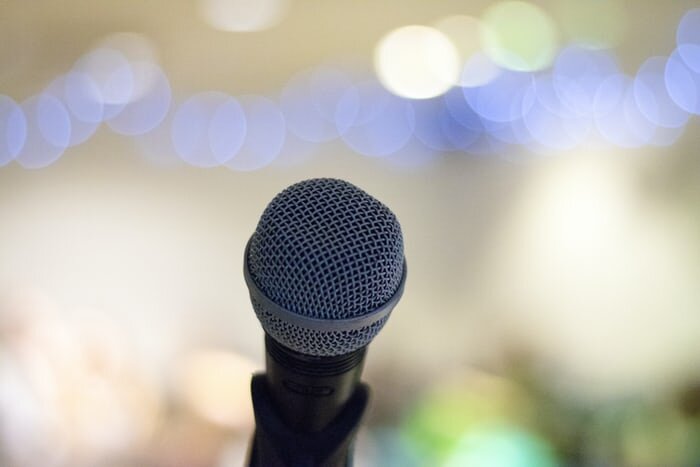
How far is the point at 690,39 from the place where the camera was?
135 centimetres

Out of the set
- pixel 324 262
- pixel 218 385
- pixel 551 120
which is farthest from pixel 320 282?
pixel 551 120

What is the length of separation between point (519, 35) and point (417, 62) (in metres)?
0.21

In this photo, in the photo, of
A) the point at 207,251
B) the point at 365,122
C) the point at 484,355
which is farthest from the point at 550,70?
the point at 207,251

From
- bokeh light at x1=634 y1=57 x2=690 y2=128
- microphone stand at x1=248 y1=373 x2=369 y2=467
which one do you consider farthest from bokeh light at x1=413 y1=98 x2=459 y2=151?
microphone stand at x1=248 y1=373 x2=369 y2=467

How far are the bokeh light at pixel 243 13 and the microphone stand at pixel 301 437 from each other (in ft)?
3.08

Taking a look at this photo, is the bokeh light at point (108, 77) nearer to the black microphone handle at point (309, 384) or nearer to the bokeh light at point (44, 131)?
the bokeh light at point (44, 131)

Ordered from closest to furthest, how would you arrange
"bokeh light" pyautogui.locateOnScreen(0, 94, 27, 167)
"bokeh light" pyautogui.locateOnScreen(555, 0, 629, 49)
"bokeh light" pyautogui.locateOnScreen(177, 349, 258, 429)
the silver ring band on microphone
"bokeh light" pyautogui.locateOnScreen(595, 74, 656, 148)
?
the silver ring band on microphone → "bokeh light" pyautogui.locateOnScreen(177, 349, 258, 429) → "bokeh light" pyautogui.locateOnScreen(0, 94, 27, 167) → "bokeh light" pyautogui.locateOnScreen(595, 74, 656, 148) → "bokeh light" pyautogui.locateOnScreen(555, 0, 629, 49)

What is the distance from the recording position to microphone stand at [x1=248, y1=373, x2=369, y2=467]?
500 mm

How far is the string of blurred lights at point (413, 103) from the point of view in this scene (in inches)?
46.8

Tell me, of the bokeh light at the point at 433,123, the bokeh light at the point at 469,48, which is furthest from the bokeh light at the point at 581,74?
the bokeh light at the point at 433,123

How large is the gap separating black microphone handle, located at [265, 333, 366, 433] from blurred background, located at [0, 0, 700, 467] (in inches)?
12.7

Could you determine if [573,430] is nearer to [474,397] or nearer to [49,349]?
[474,397]

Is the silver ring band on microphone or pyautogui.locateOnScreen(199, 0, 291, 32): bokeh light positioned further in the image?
pyautogui.locateOnScreen(199, 0, 291, 32): bokeh light

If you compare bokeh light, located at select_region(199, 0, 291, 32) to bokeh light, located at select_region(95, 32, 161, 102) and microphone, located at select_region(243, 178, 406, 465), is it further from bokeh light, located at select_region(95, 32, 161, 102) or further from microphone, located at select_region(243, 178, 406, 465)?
microphone, located at select_region(243, 178, 406, 465)
